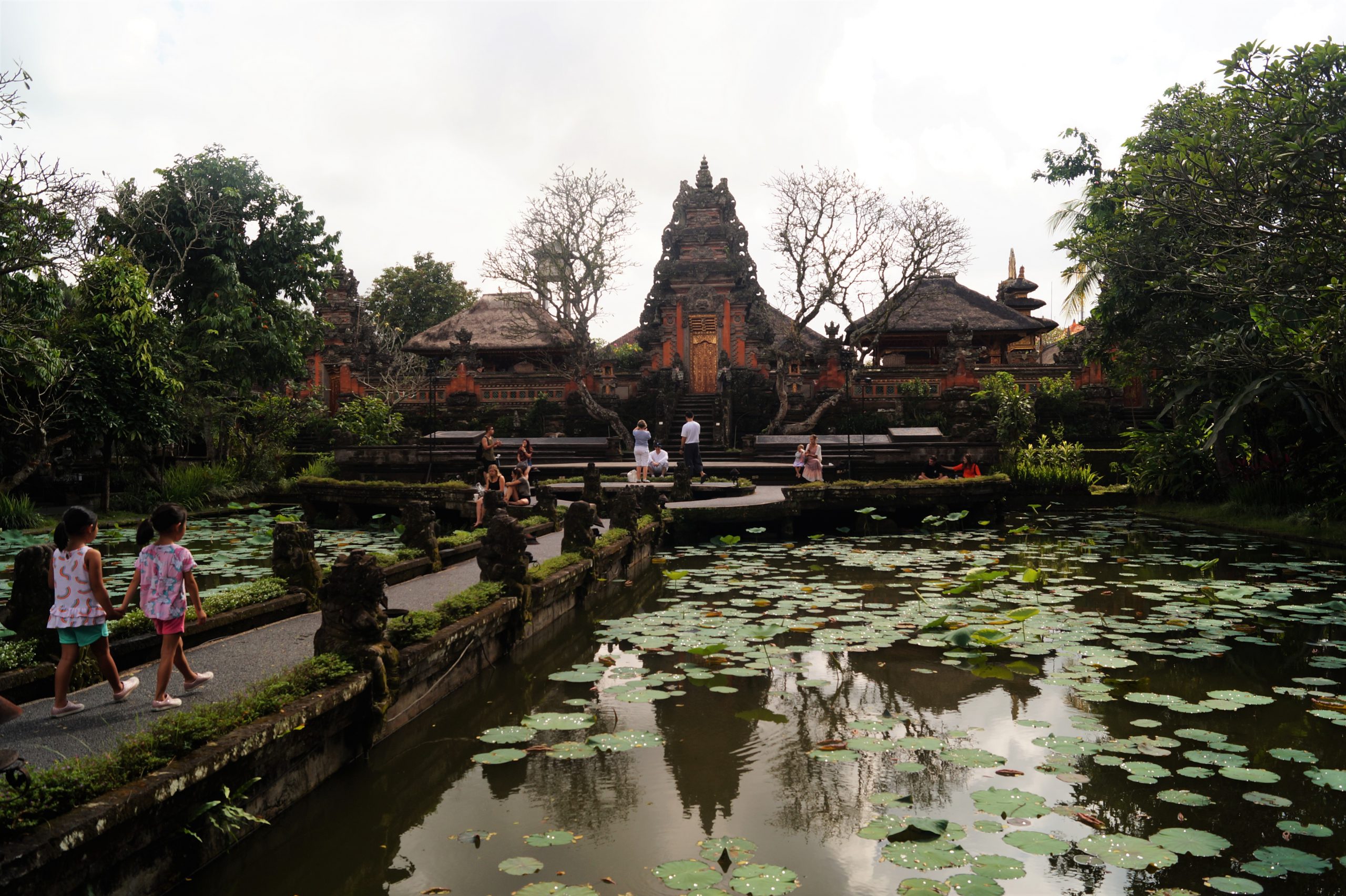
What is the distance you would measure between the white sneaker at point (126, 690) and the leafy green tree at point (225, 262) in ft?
49.4

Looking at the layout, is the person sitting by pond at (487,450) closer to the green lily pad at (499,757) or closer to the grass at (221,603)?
the grass at (221,603)

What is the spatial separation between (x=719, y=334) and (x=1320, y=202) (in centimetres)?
2017

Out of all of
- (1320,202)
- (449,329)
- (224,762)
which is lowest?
(224,762)

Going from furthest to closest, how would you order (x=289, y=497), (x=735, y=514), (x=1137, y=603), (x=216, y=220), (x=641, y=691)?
(x=216, y=220) < (x=289, y=497) < (x=735, y=514) < (x=1137, y=603) < (x=641, y=691)

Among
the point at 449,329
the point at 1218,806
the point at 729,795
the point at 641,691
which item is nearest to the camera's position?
the point at 1218,806

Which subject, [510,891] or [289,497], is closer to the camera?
[510,891]

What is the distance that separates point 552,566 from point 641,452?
8.36 meters

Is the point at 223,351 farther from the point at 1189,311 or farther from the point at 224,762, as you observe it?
the point at 1189,311

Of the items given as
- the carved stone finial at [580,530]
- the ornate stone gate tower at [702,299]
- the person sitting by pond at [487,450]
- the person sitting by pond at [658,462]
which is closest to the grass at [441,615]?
the carved stone finial at [580,530]

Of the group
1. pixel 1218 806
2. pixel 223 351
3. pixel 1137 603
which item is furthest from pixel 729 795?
pixel 223 351

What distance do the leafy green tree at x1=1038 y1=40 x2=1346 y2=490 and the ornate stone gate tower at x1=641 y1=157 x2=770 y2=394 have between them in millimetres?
14139

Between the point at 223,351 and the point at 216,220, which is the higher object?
the point at 216,220

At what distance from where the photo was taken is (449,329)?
31453 mm

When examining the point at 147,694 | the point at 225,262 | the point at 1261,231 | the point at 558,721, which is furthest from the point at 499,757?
the point at 225,262
